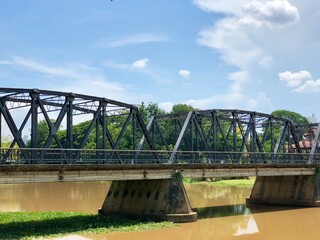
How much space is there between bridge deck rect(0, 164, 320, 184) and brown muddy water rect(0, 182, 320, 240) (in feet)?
11.3

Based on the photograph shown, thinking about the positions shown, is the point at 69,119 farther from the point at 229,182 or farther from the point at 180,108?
the point at 180,108

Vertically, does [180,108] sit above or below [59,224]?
above

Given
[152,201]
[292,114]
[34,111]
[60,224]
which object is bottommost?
[60,224]

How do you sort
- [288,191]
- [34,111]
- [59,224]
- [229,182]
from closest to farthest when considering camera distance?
[34,111] < [59,224] < [288,191] < [229,182]

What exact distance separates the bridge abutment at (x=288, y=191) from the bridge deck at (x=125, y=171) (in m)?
2.50

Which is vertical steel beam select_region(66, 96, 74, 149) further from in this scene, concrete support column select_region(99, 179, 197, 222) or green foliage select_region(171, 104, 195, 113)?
green foliage select_region(171, 104, 195, 113)

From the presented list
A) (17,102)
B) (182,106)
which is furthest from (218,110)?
(182,106)

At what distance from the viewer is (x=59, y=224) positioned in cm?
2967

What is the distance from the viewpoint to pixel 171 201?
32438 millimetres

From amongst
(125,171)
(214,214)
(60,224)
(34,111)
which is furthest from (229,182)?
(34,111)

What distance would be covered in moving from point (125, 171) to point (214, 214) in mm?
11244

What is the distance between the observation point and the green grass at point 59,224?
26.6m

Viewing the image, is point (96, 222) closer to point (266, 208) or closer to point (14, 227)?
point (14, 227)

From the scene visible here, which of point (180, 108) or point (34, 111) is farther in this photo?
point (180, 108)
